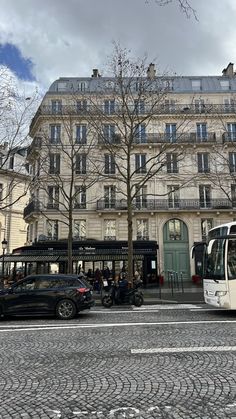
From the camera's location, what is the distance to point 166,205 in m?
32.0

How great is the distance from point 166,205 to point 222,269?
2023cm

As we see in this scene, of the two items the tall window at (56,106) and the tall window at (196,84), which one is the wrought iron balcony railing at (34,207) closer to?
the tall window at (56,106)

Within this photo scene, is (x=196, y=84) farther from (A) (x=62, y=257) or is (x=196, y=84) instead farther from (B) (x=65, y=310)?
(B) (x=65, y=310)

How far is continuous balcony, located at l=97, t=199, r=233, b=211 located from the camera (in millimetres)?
31656

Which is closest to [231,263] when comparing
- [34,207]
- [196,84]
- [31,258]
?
[31,258]

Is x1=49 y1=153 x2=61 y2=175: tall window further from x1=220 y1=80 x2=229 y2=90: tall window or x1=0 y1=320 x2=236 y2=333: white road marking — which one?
x1=220 y1=80 x2=229 y2=90: tall window

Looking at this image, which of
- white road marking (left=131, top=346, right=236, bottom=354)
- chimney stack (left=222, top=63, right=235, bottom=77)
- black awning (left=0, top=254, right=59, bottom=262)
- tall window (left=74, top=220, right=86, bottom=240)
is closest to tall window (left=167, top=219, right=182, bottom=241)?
tall window (left=74, top=220, right=86, bottom=240)

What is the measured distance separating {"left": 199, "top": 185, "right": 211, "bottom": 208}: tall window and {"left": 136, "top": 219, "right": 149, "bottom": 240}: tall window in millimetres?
5276

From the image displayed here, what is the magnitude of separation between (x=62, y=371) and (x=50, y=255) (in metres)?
22.3

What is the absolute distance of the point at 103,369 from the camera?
19.5 feet

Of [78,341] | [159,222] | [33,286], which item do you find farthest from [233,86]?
[78,341]

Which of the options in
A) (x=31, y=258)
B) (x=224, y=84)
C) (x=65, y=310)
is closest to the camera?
(x=65, y=310)

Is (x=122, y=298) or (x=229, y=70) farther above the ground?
(x=229, y=70)

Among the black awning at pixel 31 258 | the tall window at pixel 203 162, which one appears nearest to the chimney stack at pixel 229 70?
the tall window at pixel 203 162
